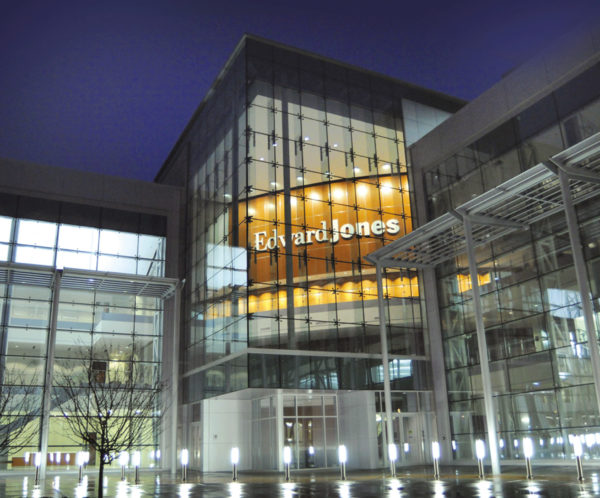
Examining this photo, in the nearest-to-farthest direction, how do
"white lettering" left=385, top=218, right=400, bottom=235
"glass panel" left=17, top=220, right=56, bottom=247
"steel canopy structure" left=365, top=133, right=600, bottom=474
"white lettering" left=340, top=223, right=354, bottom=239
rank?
"steel canopy structure" left=365, top=133, right=600, bottom=474 < "white lettering" left=340, top=223, right=354, bottom=239 < "white lettering" left=385, top=218, right=400, bottom=235 < "glass panel" left=17, top=220, right=56, bottom=247

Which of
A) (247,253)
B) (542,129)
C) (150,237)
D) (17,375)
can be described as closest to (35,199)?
(150,237)

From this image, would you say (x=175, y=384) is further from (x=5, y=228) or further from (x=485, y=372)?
(x=485, y=372)

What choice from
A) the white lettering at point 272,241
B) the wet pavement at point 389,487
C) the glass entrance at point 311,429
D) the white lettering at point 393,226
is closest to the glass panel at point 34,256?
the white lettering at point 272,241

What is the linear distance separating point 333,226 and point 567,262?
1189 cm

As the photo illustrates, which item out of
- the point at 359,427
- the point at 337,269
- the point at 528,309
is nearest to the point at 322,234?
the point at 337,269

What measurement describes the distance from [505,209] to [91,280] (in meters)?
22.3

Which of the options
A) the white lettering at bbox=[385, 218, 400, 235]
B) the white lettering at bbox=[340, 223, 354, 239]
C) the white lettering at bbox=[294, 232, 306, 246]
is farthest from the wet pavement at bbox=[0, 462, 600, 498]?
the white lettering at bbox=[385, 218, 400, 235]

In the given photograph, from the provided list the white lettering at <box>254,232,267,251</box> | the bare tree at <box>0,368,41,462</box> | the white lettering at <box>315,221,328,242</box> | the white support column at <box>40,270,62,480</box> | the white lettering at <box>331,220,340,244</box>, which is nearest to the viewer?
the white support column at <box>40,270,62,480</box>

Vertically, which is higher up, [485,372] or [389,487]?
[485,372]

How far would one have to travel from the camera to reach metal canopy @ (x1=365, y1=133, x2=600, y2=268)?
21750 millimetres

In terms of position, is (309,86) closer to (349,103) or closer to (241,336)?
(349,103)

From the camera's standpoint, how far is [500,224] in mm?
26812

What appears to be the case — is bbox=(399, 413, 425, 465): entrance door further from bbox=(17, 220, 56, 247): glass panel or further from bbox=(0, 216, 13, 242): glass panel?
bbox=(0, 216, 13, 242): glass panel

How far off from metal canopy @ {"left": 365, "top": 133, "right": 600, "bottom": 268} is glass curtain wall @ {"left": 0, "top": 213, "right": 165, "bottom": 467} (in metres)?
15.5
